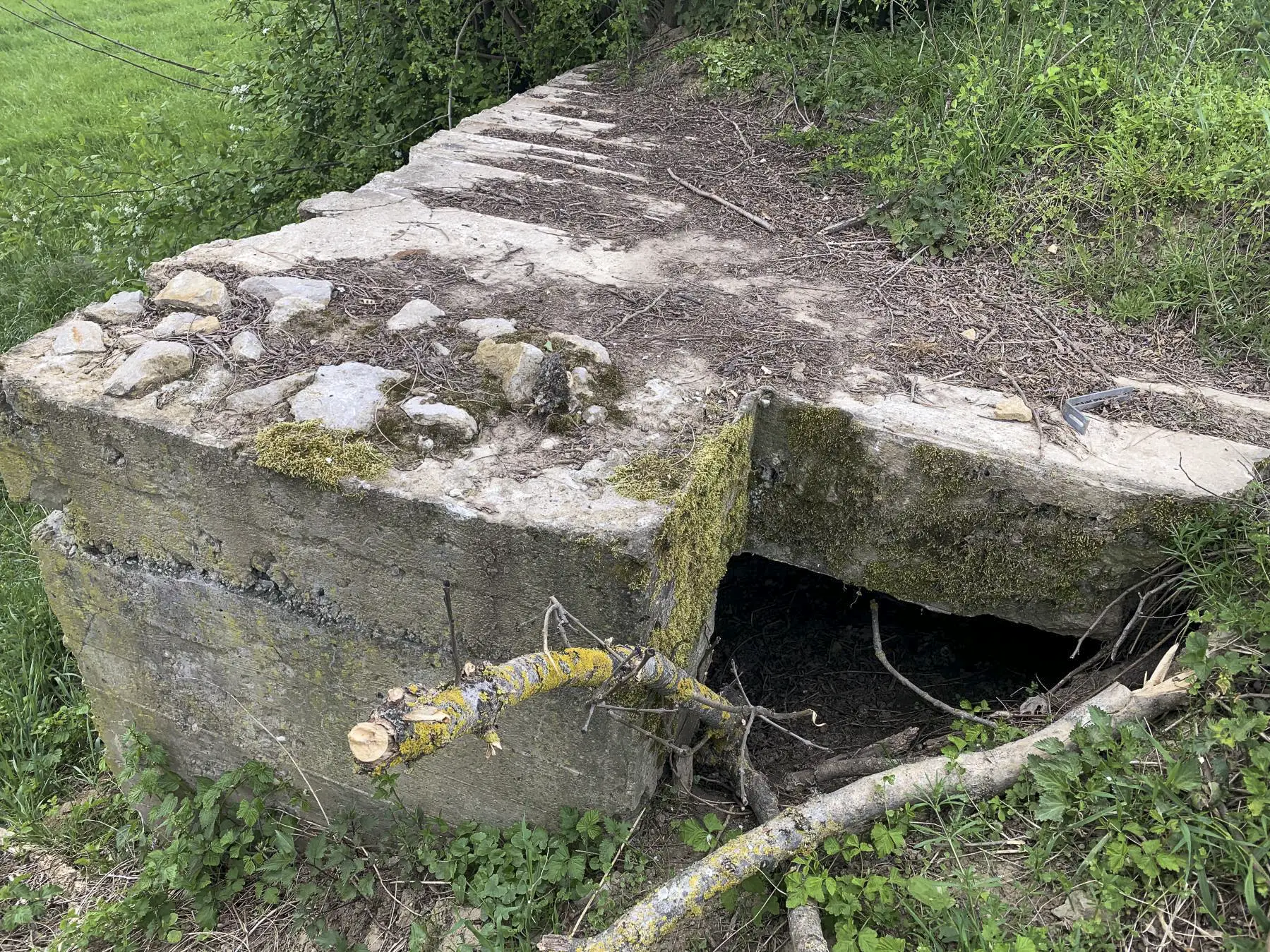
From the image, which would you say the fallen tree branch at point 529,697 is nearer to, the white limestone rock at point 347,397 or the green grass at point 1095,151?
the white limestone rock at point 347,397

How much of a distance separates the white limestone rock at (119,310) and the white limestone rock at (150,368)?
25 cm

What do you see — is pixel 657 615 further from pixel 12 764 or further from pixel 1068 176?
pixel 12 764

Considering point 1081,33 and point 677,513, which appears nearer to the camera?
point 677,513

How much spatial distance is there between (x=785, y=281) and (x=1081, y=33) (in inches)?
78.2

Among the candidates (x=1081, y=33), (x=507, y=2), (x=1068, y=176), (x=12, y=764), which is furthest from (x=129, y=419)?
(x=507, y=2)

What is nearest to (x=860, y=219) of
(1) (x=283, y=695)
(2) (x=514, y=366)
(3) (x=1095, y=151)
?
(3) (x=1095, y=151)

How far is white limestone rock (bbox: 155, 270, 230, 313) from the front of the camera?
2523mm

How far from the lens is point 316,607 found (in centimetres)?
221

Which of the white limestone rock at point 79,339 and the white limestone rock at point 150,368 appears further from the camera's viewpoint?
the white limestone rock at point 79,339

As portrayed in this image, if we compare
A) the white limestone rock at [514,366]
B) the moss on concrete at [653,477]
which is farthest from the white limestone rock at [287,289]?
the moss on concrete at [653,477]

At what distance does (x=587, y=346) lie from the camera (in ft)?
7.79

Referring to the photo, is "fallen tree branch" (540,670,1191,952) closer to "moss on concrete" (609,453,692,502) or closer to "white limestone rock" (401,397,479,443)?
"moss on concrete" (609,453,692,502)

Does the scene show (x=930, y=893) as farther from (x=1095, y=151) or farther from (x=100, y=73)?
(x=100, y=73)

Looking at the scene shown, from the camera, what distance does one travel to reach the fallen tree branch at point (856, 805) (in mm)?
1835
